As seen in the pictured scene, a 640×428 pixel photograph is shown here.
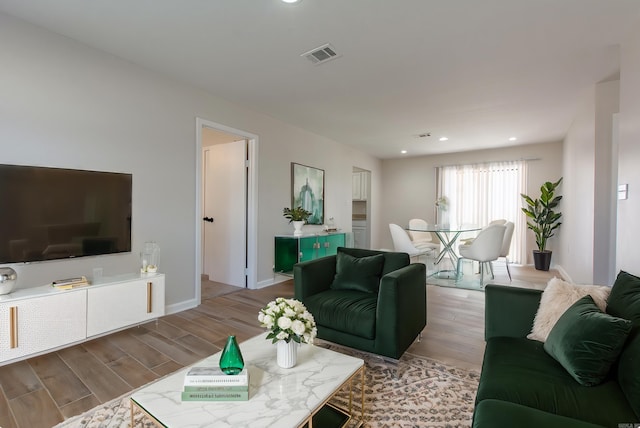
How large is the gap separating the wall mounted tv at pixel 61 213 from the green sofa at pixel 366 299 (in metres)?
1.76

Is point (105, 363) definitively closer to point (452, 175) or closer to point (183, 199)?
point (183, 199)

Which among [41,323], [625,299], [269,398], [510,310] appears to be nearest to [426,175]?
[510,310]

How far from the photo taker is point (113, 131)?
2756 mm

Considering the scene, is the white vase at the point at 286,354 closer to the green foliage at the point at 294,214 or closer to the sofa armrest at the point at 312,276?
the sofa armrest at the point at 312,276

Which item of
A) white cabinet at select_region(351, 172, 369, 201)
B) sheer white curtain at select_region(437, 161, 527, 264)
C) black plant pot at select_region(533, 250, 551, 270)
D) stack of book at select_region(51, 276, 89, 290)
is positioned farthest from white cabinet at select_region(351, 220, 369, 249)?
stack of book at select_region(51, 276, 89, 290)

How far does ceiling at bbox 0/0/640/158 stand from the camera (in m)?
2.10

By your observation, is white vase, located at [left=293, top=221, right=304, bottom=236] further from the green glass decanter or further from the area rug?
the green glass decanter

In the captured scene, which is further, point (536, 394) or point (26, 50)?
point (26, 50)

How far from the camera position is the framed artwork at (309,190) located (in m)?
4.91

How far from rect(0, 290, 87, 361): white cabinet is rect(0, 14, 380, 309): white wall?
363 mm

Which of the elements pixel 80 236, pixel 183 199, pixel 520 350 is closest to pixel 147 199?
pixel 183 199

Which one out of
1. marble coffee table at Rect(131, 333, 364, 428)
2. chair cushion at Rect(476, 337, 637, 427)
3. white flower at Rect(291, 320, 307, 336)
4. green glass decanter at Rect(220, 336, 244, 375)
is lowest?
marble coffee table at Rect(131, 333, 364, 428)

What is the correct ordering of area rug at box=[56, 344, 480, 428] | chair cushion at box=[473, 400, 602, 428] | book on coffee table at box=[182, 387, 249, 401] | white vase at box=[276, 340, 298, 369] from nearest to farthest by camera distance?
chair cushion at box=[473, 400, 602, 428] < book on coffee table at box=[182, 387, 249, 401] < white vase at box=[276, 340, 298, 369] < area rug at box=[56, 344, 480, 428]

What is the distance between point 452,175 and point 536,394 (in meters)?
6.61
